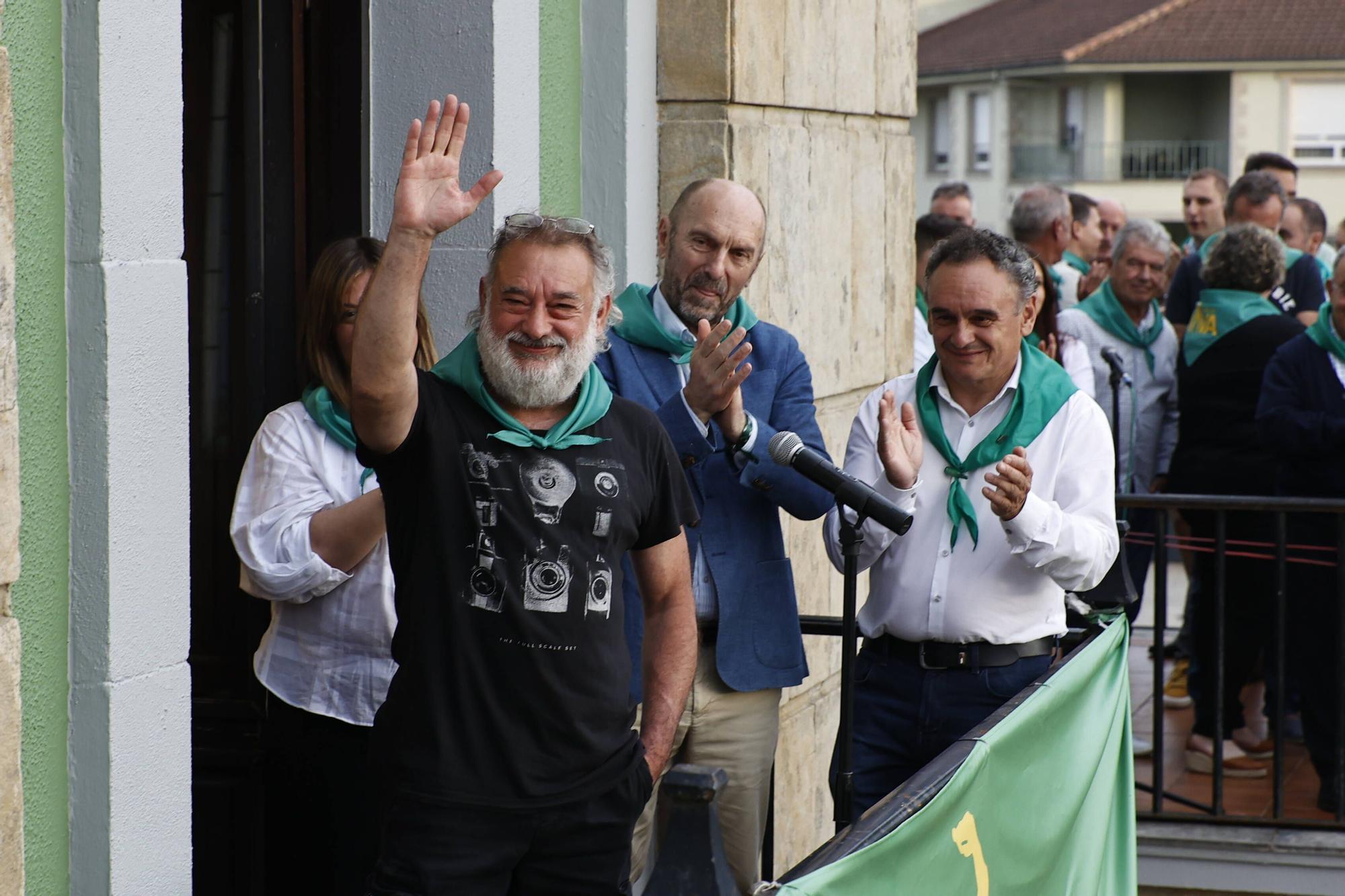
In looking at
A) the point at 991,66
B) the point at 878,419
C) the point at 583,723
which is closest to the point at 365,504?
the point at 583,723

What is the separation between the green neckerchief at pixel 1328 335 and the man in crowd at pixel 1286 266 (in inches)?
57.0

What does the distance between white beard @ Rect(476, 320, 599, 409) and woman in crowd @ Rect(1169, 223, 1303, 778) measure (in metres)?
4.29

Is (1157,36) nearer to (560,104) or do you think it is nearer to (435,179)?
(560,104)

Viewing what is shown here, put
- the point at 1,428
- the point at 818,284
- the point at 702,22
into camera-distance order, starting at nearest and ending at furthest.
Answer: the point at 1,428, the point at 702,22, the point at 818,284

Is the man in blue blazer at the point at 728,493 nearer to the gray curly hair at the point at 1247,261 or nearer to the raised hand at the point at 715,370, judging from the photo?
the raised hand at the point at 715,370

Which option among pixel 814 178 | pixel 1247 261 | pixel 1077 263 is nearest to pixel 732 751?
pixel 814 178

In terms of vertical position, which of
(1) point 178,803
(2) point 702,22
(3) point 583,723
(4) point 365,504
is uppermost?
(2) point 702,22

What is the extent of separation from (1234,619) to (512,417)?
4712 millimetres

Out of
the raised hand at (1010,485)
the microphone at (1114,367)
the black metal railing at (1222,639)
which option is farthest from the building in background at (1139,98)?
the raised hand at (1010,485)

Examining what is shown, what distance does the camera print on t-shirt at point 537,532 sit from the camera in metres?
2.89

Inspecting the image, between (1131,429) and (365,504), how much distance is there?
176 inches

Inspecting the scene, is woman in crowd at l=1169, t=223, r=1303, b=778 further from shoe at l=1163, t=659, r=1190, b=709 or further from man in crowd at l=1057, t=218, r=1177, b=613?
shoe at l=1163, t=659, r=1190, b=709

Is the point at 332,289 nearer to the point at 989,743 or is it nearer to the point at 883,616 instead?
the point at 883,616

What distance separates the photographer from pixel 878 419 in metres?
3.89
